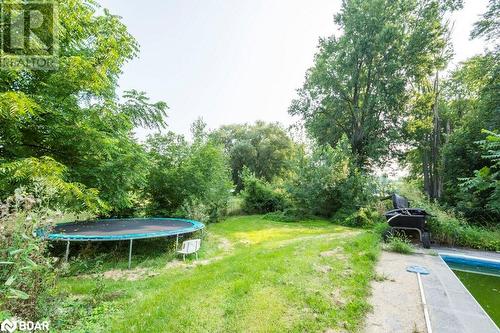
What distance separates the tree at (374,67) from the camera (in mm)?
16031

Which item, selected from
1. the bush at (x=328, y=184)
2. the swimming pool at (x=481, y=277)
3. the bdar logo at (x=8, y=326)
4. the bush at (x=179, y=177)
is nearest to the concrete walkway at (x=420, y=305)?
the swimming pool at (x=481, y=277)

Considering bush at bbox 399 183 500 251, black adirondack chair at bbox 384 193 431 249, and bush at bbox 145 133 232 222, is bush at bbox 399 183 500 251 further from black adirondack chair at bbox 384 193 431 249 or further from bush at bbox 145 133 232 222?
bush at bbox 145 133 232 222

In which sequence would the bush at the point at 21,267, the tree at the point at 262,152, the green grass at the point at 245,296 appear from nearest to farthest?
the bush at the point at 21,267 < the green grass at the point at 245,296 < the tree at the point at 262,152

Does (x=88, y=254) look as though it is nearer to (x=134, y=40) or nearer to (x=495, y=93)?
(x=134, y=40)

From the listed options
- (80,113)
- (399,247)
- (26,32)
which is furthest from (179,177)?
(399,247)

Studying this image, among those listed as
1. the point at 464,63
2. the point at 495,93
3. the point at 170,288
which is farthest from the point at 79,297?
the point at 464,63

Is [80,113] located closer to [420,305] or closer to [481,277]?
[420,305]

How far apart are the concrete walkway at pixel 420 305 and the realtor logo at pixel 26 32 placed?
6593 mm

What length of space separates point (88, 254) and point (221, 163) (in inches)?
290

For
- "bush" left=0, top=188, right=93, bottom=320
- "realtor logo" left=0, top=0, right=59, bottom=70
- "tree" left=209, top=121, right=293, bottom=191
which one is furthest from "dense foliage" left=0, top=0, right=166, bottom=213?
"tree" left=209, top=121, right=293, bottom=191

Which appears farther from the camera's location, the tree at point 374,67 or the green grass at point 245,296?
the tree at point 374,67

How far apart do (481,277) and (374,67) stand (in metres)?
16.0

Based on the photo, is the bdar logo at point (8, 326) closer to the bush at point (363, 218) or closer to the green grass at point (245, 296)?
the green grass at point (245, 296)

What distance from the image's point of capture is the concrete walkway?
2994 mm
